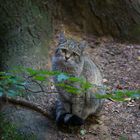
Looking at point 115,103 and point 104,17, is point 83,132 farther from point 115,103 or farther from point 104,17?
point 104,17

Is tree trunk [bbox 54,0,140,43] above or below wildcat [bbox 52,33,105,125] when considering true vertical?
above

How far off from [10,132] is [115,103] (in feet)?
5.01

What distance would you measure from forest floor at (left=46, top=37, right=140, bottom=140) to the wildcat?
19 cm

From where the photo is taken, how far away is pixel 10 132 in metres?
5.07

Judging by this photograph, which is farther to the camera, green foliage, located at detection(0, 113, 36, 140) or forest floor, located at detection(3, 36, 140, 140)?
forest floor, located at detection(3, 36, 140, 140)

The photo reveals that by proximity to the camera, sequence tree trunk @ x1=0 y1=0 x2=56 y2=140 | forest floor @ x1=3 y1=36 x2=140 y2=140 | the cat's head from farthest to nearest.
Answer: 1. tree trunk @ x1=0 y1=0 x2=56 y2=140
2. forest floor @ x1=3 y1=36 x2=140 y2=140
3. the cat's head

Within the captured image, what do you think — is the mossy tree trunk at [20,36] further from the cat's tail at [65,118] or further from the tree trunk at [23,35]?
the cat's tail at [65,118]

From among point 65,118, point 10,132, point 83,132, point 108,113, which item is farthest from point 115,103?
point 10,132

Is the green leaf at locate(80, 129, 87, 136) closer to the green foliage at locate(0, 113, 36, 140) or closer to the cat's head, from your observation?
the green foliage at locate(0, 113, 36, 140)

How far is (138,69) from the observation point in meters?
6.46

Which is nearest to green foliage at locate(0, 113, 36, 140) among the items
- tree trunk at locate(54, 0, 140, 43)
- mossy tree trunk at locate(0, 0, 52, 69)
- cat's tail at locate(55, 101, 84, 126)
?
cat's tail at locate(55, 101, 84, 126)

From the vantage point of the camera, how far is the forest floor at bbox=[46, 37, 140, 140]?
5.28 meters

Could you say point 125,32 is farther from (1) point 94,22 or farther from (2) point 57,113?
(2) point 57,113

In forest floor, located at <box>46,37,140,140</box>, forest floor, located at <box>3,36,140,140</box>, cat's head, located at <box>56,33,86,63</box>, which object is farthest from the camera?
forest floor, located at <box>46,37,140,140</box>
